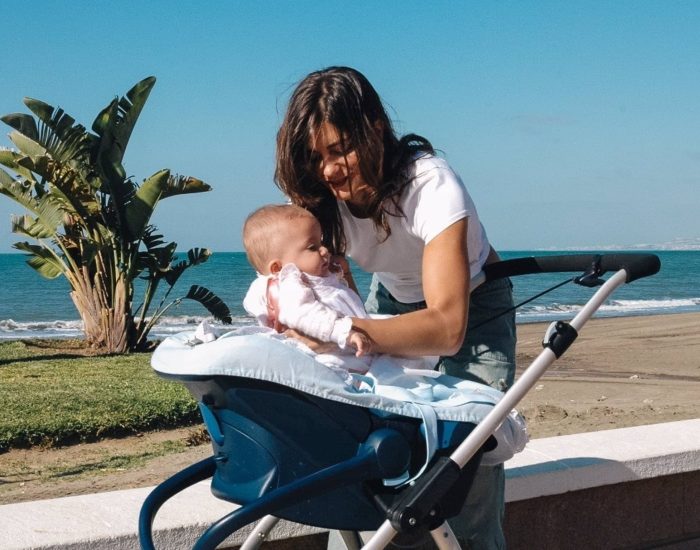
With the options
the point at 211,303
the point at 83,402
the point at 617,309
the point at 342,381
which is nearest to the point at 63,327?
the point at 211,303

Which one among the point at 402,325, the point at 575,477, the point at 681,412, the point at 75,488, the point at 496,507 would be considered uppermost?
the point at 402,325

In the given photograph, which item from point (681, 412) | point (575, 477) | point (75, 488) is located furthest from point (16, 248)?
point (575, 477)

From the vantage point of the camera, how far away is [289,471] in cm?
175

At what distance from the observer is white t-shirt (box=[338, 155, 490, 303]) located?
2133 mm

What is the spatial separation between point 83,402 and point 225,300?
30.1m

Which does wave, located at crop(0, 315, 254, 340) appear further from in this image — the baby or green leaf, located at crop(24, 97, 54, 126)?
the baby

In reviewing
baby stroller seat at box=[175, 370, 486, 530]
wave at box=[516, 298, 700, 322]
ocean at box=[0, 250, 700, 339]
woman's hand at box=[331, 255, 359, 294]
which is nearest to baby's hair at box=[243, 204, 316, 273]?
woman's hand at box=[331, 255, 359, 294]

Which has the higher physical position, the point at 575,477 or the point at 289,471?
the point at 289,471

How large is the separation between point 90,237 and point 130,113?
6.08 feet

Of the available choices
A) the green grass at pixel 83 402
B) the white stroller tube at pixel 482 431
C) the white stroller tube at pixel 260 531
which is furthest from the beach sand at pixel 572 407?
the white stroller tube at pixel 482 431

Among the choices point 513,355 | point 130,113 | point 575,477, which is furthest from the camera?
point 130,113

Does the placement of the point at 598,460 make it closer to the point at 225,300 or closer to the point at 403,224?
the point at 403,224

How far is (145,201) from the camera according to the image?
1272 centimetres

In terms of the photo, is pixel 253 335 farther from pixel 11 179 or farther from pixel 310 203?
pixel 11 179
